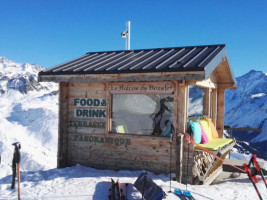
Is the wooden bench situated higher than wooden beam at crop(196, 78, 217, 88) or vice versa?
wooden beam at crop(196, 78, 217, 88)

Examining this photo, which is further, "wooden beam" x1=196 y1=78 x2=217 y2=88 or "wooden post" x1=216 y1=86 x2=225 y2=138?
"wooden post" x1=216 y1=86 x2=225 y2=138

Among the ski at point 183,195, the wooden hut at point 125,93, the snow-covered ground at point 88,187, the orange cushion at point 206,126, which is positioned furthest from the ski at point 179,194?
the orange cushion at point 206,126

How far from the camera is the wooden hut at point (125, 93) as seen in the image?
7699mm

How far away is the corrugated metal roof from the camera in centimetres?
759

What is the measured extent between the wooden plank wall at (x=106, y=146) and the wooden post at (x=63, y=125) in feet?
0.10

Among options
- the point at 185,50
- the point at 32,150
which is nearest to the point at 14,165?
the point at 185,50

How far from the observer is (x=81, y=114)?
9.29m

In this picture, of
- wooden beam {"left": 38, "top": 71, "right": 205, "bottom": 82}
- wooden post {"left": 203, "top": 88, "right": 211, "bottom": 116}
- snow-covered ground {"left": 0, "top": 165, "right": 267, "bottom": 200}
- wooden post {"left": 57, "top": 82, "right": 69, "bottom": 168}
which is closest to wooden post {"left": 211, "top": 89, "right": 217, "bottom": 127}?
wooden post {"left": 203, "top": 88, "right": 211, "bottom": 116}

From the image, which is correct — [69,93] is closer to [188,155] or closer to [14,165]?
[14,165]

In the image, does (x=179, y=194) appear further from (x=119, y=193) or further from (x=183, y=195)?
(x=119, y=193)

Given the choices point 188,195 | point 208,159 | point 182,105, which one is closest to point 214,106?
point 208,159

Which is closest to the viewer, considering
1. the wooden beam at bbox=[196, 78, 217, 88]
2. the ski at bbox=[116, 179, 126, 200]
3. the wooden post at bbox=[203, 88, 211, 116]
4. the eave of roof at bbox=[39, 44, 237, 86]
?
the ski at bbox=[116, 179, 126, 200]

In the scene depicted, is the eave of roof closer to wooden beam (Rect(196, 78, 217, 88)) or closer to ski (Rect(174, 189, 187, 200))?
wooden beam (Rect(196, 78, 217, 88))

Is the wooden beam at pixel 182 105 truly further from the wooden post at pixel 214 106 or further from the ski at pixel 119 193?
the wooden post at pixel 214 106
